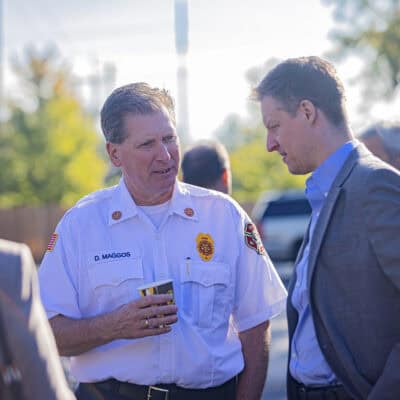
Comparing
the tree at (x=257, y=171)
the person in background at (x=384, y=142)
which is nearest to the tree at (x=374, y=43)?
the tree at (x=257, y=171)

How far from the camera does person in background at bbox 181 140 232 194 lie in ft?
15.9

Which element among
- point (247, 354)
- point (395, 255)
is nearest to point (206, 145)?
point (247, 354)

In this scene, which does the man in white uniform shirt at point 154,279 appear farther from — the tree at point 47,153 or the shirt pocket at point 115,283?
the tree at point 47,153

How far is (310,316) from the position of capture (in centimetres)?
326

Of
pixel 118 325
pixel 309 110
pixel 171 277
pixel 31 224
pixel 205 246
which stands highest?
pixel 309 110

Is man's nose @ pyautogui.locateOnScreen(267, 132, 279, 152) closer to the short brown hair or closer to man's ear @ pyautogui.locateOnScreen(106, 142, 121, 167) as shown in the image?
the short brown hair

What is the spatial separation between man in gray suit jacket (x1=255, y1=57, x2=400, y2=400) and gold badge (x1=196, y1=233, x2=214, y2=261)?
0.43 meters

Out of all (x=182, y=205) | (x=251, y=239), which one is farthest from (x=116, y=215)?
(x=251, y=239)

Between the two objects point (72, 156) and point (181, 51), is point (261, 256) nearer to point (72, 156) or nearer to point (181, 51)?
point (181, 51)

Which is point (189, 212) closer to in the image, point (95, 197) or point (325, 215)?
point (95, 197)

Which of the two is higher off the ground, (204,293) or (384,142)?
(384,142)

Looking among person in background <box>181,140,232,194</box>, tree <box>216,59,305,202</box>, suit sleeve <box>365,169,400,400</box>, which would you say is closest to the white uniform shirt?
suit sleeve <box>365,169,400,400</box>

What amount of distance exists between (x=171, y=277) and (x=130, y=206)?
0.39 metres

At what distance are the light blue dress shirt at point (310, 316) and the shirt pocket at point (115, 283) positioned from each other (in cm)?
70
